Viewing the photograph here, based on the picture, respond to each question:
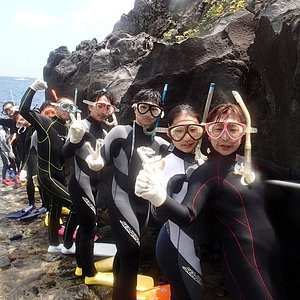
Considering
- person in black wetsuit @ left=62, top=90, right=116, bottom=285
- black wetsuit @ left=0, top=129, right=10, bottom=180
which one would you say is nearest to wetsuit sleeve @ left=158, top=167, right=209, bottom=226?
person in black wetsuit @ left=62, top=90, right=116, bottom=285

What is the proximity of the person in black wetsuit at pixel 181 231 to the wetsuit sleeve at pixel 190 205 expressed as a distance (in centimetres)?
31

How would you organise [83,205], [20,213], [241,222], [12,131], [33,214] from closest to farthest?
[241,222]
[83,205]
[33,214]
[20,213]
[12,131]

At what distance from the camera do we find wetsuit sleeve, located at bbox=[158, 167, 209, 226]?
2098 millimetres

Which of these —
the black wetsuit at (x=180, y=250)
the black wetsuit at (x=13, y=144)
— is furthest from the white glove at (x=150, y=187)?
the black wetsuit at (x=13, y=144)

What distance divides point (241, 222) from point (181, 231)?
0.52m

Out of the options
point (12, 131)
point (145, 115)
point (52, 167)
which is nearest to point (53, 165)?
point (52, 167)

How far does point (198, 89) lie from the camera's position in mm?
4250

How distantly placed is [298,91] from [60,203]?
11.7 ft

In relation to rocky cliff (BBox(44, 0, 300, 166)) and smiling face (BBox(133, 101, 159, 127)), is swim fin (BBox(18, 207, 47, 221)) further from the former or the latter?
smiling face (BBox(133, 101, 159, 127))

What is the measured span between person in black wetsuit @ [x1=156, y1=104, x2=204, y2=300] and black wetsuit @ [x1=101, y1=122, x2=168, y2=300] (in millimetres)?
377

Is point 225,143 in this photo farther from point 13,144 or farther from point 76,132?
point 13,144

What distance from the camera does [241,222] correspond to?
7.65 ft

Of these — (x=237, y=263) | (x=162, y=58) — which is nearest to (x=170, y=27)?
(x=162, y=58)

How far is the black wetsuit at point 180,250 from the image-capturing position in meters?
2.55
